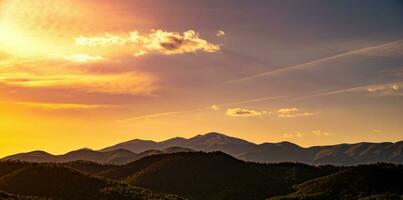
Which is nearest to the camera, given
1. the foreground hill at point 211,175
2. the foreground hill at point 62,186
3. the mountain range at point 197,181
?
the foreground hill at point 62,186

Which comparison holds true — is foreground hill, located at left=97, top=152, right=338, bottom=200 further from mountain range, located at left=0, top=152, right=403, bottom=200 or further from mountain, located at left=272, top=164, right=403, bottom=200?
mountain, located at left=272, top=164, right=403, bottom=200

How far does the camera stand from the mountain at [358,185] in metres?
131

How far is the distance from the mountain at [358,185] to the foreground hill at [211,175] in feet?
41.0

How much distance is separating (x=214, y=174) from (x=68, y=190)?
2362 inches

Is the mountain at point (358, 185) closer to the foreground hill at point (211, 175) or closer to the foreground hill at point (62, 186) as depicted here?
the foreground hill at point (211, 175)

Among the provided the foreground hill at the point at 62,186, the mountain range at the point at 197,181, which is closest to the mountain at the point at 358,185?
the mountain range at the point at 197,181

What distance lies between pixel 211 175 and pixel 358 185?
48710mm

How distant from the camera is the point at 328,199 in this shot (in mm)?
127750

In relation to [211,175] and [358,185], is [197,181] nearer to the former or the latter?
[211,175]

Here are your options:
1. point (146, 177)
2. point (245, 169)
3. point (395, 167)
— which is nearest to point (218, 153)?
point (245, 169)

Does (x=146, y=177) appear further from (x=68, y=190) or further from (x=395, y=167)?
(x=395, y=167)

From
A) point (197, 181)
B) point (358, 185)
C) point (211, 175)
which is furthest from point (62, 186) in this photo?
point (358, 185)

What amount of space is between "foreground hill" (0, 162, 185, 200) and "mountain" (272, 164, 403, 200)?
40.6m

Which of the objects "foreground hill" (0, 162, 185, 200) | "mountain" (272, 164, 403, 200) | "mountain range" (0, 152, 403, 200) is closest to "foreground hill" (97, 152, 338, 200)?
"mountain range" (0, 152, 403, 200)
